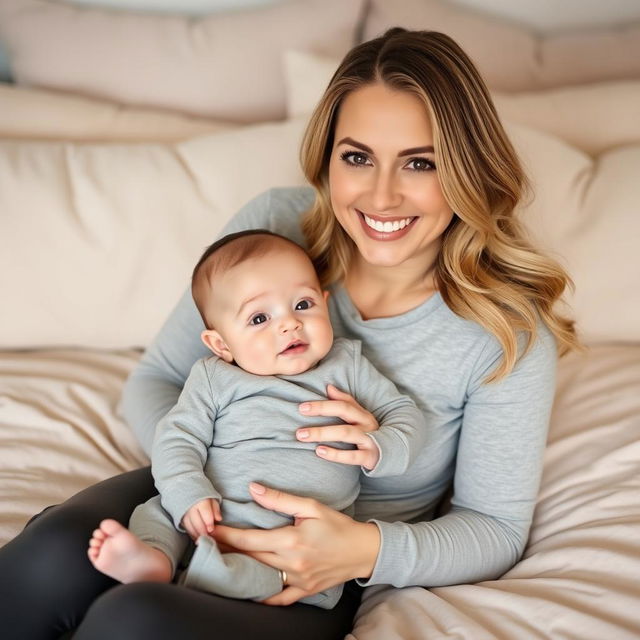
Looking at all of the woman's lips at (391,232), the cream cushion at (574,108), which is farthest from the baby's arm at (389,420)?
the cream cushion at (574,108)

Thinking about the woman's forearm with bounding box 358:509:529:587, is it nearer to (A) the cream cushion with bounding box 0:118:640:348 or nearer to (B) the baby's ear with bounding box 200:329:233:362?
(B) the baby's ear with bounding box 200:329:233:362

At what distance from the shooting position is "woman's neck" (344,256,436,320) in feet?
5.25

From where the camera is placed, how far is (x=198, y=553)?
1196mm

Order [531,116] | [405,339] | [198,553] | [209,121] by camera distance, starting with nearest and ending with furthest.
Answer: [198,553] → [405,339] → [531,116] → [209,121]

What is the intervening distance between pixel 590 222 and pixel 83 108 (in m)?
1.41

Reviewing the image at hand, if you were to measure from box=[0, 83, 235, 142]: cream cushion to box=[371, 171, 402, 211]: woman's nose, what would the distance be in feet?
3.06

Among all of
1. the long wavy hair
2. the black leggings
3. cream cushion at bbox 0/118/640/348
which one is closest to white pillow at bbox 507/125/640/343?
cream cushion at bbox 0/118/640/348

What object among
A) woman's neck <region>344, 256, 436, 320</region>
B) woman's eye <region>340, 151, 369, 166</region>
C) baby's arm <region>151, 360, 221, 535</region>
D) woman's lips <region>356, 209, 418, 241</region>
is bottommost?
baby's arm <region>151, 360, 221, 535</region>

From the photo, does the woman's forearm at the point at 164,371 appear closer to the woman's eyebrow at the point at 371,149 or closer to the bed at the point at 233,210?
the bed at the point at 233,210

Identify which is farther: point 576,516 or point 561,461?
point 561,461

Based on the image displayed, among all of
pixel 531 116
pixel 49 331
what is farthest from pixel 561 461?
pixel 49 331

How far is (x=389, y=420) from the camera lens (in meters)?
1.42

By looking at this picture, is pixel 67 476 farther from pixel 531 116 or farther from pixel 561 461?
pixel 531 116

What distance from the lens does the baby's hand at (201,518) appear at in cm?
126
